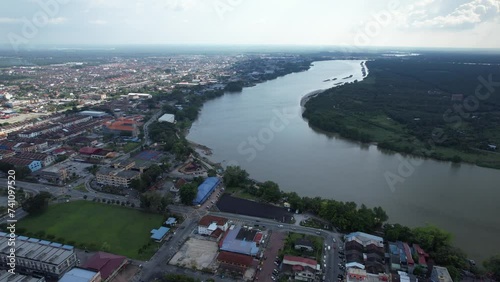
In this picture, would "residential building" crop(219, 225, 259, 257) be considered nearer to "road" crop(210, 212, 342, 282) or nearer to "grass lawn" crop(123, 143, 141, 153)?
"road" crop(210, 212, 342, 282)

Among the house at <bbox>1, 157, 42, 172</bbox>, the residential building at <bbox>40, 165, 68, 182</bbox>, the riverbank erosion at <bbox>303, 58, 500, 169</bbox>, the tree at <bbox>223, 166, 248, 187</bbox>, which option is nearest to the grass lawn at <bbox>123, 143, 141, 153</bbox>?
the residential building at <bbox>40, 165, 68, 182</bbox>

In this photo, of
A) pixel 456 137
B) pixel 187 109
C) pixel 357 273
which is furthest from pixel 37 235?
pixel 456 137

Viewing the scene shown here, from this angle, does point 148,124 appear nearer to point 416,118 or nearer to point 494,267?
point 416,118

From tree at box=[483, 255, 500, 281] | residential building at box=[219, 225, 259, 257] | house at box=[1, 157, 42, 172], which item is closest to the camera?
tree at box=[483, 255, 500, 281]

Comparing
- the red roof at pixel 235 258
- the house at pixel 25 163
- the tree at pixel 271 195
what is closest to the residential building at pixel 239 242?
the red roof at pixel 235 258

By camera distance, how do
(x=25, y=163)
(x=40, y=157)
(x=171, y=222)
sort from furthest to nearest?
(x=40, y=157)
(x=25, y=163)
(x=171, y=222)

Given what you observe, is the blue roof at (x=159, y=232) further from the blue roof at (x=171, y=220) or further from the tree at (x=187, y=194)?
the tree at (x=187, y=194)

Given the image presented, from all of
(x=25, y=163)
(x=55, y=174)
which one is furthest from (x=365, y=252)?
(x=25, y=163)
